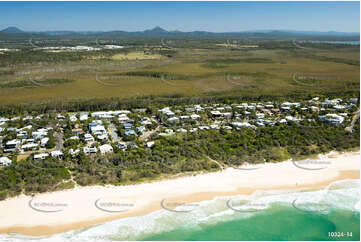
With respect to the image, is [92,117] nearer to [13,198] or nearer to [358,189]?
[13,198]

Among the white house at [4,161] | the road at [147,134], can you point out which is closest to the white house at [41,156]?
the white house at [4,161]

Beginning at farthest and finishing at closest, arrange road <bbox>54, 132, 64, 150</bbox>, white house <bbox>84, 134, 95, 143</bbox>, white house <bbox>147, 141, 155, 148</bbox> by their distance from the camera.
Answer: white house <bbox>84, 134, 95, 143</bbox> → road <bbox>54, 132, 64, 150</bbox> → white house <bbox>147, 141, 155, 148</bbox>

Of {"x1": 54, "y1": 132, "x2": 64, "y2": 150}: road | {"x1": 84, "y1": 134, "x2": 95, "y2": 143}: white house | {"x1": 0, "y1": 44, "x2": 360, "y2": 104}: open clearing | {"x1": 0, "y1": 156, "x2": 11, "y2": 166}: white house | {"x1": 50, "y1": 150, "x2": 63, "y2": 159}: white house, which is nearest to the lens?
{"x1": 0, "y1": 156, "x2": 11, "y2": 166}: white house

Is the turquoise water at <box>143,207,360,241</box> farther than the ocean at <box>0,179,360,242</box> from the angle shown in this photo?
Yes

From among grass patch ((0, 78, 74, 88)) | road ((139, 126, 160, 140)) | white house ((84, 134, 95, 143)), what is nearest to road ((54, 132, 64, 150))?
white house ((84, 134, 95, 143))

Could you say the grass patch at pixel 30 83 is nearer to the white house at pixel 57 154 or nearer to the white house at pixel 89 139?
the white house at pixel 89 139

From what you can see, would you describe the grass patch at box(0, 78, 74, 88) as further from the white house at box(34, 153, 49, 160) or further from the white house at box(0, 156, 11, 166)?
the white house at box(34, 153, 49, 160)
